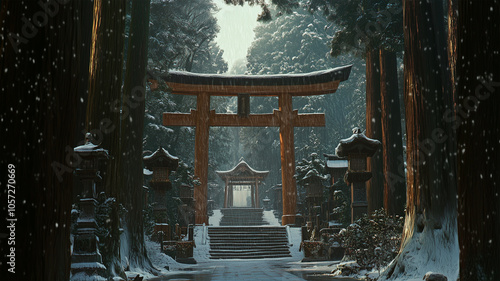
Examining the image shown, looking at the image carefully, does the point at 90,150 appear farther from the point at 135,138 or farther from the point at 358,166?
the point at 358,166

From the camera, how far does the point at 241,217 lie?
3027 cm

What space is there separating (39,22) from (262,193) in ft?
139

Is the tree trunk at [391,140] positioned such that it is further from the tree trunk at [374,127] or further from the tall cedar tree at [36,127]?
the tall cedar tree at [36,127]

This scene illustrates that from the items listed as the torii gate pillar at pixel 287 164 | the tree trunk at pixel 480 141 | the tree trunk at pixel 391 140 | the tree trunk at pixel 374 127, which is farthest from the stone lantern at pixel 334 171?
the tree trunk at pixel 480 141

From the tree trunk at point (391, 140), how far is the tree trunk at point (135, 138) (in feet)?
19.6

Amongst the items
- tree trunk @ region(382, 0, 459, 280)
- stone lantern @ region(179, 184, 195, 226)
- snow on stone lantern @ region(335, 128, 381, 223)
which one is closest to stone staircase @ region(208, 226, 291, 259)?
stone lantern @ region(179, 184, 195, 226)

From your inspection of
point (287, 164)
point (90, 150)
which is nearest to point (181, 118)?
point (287, 164)

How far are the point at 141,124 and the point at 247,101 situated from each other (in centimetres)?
1116

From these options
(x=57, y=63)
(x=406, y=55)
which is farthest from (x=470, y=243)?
(x=406, y=55)

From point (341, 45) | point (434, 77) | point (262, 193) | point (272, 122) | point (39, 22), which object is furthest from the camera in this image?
point (262, 193)

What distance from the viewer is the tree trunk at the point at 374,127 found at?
1313 centimetres

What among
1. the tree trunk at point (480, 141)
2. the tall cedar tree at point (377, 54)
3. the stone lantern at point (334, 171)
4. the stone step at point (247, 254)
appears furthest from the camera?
the stone lantern at point (334, 171)

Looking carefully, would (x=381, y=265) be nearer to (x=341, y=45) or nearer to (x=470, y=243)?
(x=470, y=243)

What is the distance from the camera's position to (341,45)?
1417 cm
